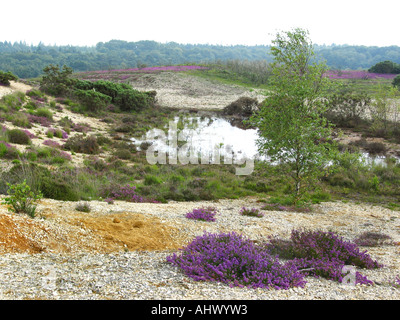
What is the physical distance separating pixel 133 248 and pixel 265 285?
2.46 m

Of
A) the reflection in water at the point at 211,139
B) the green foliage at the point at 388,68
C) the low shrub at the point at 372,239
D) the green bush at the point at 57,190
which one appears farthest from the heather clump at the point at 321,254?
the green foliage at the point at 388,68

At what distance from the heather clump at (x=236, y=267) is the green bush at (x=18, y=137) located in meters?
12.1

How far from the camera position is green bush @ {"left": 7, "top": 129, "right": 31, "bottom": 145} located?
14438mm

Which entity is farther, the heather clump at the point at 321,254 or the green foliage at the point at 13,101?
the green foliage at the point at 13,101

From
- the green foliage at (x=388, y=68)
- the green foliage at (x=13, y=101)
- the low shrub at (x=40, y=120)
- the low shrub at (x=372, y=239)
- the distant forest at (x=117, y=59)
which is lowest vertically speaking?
the low shrub at (x=372, y=239)

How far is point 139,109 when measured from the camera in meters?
31.4

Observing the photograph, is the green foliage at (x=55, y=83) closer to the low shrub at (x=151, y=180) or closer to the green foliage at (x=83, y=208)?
the low shrub at (x=151, y=180)

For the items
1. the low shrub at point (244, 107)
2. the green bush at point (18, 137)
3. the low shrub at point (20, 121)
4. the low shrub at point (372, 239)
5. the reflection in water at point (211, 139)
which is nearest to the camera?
the low shrub at point (372, 239)

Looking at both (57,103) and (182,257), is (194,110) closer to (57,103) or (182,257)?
(57,103)

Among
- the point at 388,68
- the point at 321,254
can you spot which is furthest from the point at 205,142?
the point at 388,68

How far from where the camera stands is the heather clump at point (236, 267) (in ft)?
14.7
